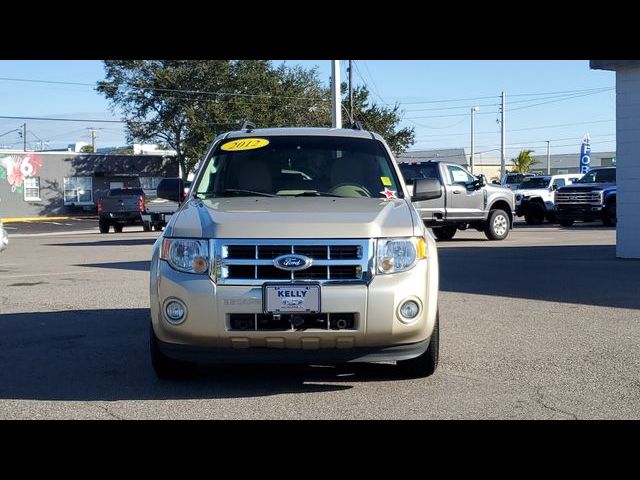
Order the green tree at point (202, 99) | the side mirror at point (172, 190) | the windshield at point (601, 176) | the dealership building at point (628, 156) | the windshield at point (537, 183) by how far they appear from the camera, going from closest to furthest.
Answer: the side mirror at point (172, 190) → the dealership building at point (628, 156) → the windshield at point (601, 176) → the windshield at point (537, 183) → the green tree at point (202, 99)

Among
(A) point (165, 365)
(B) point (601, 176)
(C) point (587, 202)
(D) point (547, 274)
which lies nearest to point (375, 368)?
(A) point (165, 365)

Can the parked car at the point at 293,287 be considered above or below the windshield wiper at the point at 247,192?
below

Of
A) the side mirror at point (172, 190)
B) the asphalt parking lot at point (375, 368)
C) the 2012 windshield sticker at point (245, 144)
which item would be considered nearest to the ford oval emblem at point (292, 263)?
the asphalt parking lot at point (375, 368)

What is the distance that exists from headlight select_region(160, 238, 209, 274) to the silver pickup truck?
620 inches

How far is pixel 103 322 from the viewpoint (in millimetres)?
9461

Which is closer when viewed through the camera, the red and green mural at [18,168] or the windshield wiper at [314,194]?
the windshield wiper at [314,194]

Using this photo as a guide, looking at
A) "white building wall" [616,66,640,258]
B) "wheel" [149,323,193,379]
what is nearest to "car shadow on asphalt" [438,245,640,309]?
"white building wall" [616,66,640,258]

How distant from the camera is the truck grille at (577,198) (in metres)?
28.3

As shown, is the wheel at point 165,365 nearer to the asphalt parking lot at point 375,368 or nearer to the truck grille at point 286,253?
the asphalt parking lot at point 375,368

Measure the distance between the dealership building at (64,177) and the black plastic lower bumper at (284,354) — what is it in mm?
48398

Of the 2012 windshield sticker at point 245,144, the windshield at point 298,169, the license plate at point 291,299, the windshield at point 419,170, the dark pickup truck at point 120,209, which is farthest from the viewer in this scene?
the dark pickup truck at point 120,209

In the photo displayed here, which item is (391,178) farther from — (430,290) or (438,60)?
(438,60)

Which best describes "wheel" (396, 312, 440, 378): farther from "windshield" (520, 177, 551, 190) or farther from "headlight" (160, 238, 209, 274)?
"windshield" (520, 177, 551, 190)

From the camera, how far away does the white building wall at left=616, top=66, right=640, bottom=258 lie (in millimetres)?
16234
